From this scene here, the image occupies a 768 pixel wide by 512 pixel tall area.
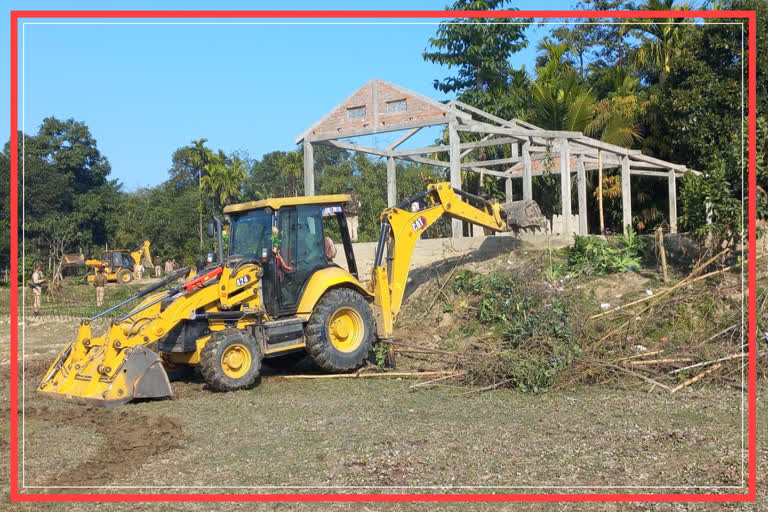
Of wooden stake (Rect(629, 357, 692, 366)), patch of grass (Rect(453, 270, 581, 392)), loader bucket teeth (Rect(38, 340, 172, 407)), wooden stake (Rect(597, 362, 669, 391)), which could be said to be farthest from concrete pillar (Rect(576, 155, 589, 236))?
loader bucket teeth (Rect(38, 340, 172, 407))

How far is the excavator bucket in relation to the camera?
14016mm

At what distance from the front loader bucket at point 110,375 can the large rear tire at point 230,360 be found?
21.9 inches

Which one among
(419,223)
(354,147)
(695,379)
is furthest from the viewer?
(354,147)

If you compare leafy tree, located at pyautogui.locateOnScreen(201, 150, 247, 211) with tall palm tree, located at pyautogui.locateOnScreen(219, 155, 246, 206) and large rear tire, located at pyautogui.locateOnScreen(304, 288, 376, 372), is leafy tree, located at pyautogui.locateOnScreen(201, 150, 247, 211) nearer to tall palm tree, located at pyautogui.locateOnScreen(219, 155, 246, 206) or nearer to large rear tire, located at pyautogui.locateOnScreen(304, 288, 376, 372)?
tall palm tree, located at pyautogui.locateOnScreen(219, 155, 246, 206)

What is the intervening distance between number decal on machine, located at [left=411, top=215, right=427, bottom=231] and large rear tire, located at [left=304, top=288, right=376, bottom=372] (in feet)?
5.30

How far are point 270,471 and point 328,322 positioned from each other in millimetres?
4656

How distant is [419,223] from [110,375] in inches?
214

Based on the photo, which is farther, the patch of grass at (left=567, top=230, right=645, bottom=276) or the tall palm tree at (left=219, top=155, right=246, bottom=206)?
the tall palm tree at (left=219, top=155, right=246, bottom=206)

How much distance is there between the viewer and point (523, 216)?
14.0m

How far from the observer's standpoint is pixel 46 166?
169 ft

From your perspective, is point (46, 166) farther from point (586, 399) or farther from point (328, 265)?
point (586, 399)

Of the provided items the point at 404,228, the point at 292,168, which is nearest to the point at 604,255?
the point at 404,228

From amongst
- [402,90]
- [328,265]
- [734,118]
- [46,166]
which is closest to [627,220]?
[734,118]

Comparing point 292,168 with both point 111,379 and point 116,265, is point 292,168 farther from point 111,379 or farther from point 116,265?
point 111,379
